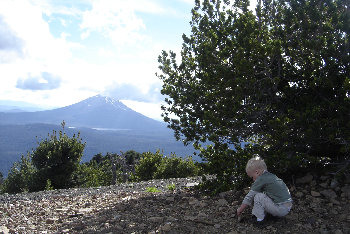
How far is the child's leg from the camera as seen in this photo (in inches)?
252

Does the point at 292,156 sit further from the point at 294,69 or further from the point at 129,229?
the point at 129,229

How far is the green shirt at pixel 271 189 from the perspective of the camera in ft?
21.2

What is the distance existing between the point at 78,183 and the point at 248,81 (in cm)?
2538

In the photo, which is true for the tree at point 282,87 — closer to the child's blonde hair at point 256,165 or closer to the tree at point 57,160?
the child's blonde hair at point 256,165

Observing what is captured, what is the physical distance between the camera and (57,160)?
28.3 meters

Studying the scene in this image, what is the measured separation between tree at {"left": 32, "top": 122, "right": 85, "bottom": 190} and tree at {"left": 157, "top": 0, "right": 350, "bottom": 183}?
21.6 metres

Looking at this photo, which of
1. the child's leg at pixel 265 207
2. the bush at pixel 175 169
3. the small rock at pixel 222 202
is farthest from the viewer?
the bush at pixel 175 169

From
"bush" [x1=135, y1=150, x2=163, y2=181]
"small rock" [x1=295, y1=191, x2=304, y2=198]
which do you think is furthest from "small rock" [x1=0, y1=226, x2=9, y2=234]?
"bush" [x1=135, y1=150, x2=163, y2=181]

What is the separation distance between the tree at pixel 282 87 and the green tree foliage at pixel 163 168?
20922 millimetres

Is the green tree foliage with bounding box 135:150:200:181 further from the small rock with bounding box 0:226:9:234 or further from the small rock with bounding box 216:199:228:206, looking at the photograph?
the small rock with bounding box 0:226:9:234

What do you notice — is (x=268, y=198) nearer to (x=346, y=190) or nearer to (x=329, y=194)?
(x=329, y=194)

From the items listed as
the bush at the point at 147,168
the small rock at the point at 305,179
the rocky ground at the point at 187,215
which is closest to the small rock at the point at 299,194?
the rocky ground at the point at 187,215

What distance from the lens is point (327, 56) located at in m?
8.35

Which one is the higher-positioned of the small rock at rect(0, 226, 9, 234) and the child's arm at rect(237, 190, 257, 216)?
the child's arm at rect(237, 190, 257, 216)
